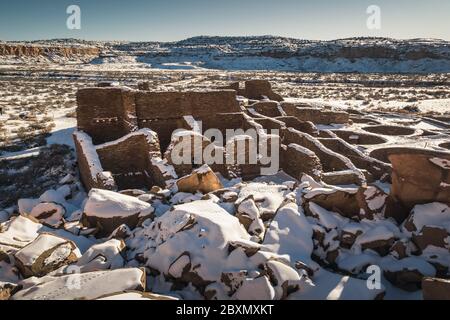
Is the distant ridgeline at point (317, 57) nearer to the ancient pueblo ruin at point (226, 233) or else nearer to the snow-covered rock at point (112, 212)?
the ancient pueblo ruin at point (226, 233)

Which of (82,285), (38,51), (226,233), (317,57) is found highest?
(38,51)

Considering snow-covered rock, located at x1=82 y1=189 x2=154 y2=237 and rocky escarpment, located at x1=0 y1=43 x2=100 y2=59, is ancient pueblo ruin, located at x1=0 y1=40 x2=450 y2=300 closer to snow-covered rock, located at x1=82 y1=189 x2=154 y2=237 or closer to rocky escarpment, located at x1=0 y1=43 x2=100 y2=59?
snow-covered rock, located at x1=82 y1=189 x2=154 y2=237

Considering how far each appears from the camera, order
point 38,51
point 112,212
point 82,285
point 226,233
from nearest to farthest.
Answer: point 82,285 → point 226,233 → point 112,212 → point 38,51

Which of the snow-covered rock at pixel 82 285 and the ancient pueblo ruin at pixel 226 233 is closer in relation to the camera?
the snow-covered rock at pixel 82 285

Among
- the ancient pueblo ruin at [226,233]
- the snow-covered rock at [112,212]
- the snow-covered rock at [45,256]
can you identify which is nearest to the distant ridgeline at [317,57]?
the ancient pueblo ruin at [226,233]

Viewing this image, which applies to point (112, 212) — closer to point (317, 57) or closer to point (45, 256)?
point (45, 256)

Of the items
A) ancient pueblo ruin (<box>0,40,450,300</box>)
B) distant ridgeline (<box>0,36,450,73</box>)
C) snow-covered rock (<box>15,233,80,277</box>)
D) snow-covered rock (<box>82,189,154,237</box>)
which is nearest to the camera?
ancient pueblo ruin (<box>0,40,450,300</box>)

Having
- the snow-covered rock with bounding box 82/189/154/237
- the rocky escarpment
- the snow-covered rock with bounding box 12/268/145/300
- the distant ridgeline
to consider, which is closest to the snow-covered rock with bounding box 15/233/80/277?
the snow-covered rock with bounding box 12/268/145/300

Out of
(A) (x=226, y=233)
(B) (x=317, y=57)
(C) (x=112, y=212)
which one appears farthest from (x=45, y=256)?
(B) (x=317, y=57)

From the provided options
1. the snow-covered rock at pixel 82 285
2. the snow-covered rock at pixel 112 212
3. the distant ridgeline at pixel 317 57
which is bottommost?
the snow-covered rock at pixel 82 285

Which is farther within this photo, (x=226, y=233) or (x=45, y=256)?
(x=226, y=233)

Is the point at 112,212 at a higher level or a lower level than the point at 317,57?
lower

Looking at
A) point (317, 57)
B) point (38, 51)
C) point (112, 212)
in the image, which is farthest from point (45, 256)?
point (38, 51)

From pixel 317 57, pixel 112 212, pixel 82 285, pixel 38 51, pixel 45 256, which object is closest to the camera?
pixel 82 285
